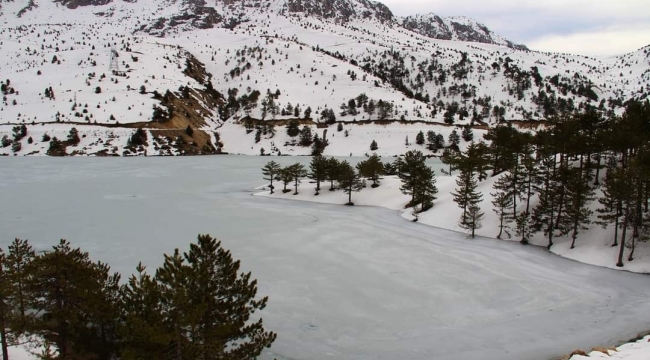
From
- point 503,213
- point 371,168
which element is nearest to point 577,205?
point 503,213

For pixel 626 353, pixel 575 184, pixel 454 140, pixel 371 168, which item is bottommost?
pixel 626 353

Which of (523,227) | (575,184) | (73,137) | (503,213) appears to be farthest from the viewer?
(73,137)

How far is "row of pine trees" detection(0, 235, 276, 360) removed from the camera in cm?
1457

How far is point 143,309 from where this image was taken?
15.8 metres

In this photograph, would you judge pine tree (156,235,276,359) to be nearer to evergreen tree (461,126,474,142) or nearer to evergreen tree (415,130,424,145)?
evergreen tree (415,130,424,145)

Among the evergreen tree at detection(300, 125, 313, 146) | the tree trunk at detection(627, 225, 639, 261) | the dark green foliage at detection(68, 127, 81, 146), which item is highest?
the evergreen tree at detection(300, 125, 313, 146)

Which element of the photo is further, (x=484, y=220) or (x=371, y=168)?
(x=371, y=168)

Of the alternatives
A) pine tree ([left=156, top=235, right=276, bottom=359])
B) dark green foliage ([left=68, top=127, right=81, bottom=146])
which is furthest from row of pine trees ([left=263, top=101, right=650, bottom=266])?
dark green foliage ([left=68, top=127, right=81, bottom=146])

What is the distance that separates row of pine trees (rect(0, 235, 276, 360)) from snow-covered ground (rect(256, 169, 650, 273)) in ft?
121

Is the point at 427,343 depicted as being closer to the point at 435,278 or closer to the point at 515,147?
the point at 435,278

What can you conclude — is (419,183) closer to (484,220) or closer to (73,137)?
(484,220)

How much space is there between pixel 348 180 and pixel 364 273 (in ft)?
121

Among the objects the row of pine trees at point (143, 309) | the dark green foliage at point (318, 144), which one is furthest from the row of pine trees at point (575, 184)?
the dark green foliage at point (318, 144)

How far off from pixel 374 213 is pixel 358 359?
4377cm
